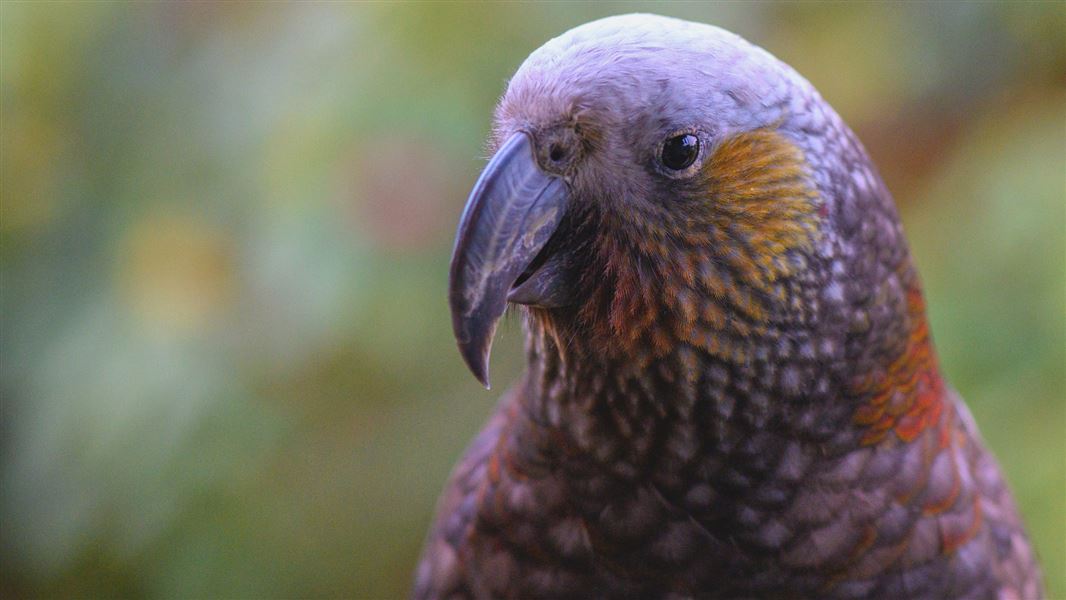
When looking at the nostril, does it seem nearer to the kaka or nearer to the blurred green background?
the kaka

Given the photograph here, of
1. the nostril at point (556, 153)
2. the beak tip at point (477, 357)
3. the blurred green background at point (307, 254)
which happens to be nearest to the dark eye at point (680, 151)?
the nostril at point (556, 153)

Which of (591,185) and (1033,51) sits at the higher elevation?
(1033,51)

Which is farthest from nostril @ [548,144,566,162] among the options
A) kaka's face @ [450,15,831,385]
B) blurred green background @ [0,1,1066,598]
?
blurred green background @ [0,1,1066,598]

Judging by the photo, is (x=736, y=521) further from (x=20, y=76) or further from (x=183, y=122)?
(x=20, y=76)

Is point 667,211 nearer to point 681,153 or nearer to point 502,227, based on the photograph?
point 681,153

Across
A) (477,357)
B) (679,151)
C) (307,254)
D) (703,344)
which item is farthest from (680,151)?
(307,254)

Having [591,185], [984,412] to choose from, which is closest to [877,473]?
[591,185]
